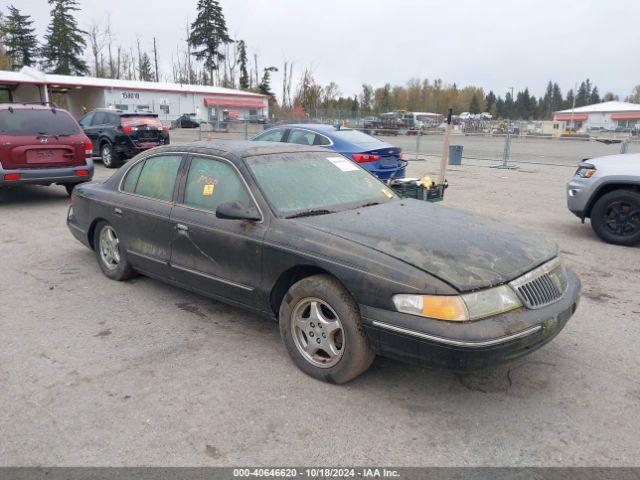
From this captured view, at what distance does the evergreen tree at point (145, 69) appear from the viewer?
84.1 metres

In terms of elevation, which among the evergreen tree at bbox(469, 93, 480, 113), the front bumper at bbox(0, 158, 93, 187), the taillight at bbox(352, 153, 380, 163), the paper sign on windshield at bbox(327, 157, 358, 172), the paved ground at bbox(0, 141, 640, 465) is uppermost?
the evergreen tree at bbox(469, 93, 480, 113)

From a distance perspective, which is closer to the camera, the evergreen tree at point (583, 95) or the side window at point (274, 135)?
the side window at point (274, 135)

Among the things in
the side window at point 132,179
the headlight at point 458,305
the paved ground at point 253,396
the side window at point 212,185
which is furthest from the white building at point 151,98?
the headlight at point 458,305

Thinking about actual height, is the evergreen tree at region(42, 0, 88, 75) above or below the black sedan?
above

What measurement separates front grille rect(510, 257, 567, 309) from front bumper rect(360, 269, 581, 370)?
82 millimetres

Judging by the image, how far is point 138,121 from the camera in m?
14.7

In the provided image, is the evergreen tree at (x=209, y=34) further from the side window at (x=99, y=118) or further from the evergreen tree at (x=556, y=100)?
the evergreen tree at (x=556, y=100)

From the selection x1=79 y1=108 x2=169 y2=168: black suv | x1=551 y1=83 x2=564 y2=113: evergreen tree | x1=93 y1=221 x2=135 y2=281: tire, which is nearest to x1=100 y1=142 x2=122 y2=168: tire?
x1=79 y1=108 x2=169 y2=168: black suv

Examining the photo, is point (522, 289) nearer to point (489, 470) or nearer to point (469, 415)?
point (469, 415)

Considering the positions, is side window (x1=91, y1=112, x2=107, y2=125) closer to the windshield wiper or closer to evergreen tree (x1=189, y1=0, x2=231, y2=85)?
the windshield wiper

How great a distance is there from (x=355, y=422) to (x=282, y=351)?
101 centimetres

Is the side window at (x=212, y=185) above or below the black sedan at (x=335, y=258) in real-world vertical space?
above

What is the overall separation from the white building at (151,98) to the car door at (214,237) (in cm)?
3708

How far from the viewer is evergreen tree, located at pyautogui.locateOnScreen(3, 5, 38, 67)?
67.2 m
